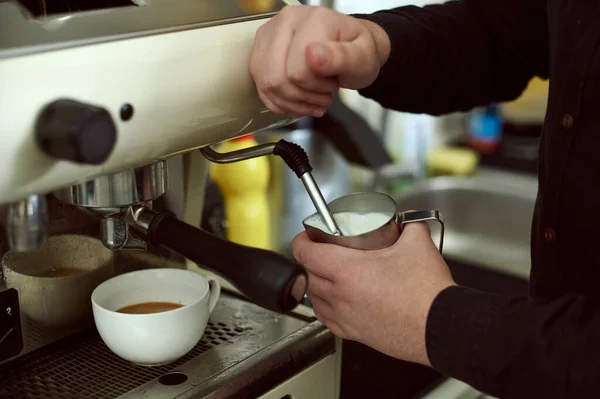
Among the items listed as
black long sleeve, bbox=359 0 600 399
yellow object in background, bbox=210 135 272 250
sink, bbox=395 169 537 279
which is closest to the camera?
black long sleeve, bbox=359 0 600 399

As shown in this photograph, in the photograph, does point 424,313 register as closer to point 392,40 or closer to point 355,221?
point 355,221

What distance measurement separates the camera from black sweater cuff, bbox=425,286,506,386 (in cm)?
55

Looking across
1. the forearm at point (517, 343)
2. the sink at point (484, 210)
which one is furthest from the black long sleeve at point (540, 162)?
the sink at point (484, 210)

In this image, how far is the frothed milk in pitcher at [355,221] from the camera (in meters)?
0.60

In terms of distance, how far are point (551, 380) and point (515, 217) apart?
1.13 m

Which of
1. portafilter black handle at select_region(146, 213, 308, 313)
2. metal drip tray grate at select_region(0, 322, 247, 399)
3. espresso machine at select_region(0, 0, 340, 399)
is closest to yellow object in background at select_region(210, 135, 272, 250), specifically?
espresso machine at select_region(0, 0, 340, 399)

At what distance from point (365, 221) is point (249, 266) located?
13 cm

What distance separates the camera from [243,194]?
118cm

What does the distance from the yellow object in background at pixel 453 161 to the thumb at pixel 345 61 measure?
1.09 m

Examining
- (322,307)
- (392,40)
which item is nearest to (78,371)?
(322,307)

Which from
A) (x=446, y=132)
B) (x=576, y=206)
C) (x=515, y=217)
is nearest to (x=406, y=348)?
(x=576, y=206)

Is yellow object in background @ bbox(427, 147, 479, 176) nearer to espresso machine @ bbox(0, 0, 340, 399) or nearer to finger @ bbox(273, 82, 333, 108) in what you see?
espresso machine @ bbox(0, 0, 340, 399)

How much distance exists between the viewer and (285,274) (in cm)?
51

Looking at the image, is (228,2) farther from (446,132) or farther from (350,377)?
(446,132)
